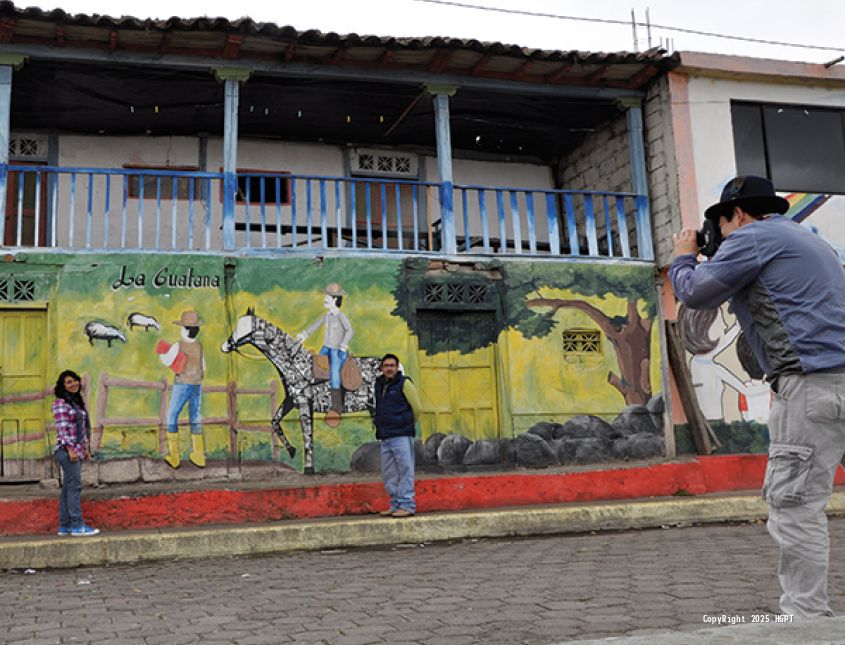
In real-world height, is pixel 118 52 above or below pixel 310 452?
above

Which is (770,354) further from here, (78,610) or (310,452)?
(310,452)

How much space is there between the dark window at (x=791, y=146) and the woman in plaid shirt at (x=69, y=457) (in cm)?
897

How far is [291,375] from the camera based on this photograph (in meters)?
10.1

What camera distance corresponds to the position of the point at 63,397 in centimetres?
786

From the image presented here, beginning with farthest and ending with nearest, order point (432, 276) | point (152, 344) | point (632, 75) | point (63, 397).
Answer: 1. point (632, 75)
2. point (432, 276)
3. point (152, 344)
4. point (63, 397)

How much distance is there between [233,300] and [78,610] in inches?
223

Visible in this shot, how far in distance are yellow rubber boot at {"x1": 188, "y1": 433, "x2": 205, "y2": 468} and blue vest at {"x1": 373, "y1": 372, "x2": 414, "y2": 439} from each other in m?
2.36

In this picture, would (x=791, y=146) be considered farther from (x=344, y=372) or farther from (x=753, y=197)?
(x=753, y=197)

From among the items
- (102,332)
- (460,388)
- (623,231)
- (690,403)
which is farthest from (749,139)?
(102,332)

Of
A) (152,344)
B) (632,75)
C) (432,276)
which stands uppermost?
(632,75)

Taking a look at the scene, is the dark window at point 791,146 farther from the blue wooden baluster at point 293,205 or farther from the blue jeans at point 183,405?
the blue jeans at point 183,405

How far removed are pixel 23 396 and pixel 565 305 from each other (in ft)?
21.5

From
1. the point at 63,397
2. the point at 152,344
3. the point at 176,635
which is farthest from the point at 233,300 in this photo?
the point at 176,635

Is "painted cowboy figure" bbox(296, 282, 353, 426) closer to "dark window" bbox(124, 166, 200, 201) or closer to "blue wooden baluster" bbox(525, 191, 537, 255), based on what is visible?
"blue wooden baluster" bbox(525, 191, 537, 255)
